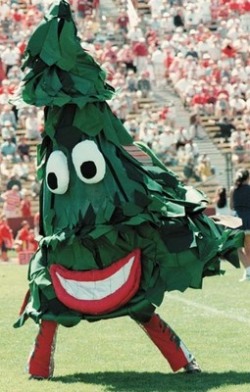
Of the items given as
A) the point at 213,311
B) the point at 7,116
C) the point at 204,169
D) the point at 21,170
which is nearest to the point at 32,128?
the point at 7,116

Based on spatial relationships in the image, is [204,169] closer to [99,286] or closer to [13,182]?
[13,182]

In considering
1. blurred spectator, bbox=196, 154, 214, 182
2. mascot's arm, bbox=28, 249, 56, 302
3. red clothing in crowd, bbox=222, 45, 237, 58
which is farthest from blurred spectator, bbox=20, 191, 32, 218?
mascot's arm, bbox=28, 249, 56, 302

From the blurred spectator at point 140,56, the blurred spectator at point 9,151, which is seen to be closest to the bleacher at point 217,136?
the blurred spectator at point 140,56

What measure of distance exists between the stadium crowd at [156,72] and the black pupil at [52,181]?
769 inches

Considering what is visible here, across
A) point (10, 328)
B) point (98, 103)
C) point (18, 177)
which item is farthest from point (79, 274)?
point (18, 177)

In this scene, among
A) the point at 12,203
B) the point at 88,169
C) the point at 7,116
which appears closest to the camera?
the point at 88,169

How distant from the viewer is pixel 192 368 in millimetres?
10219

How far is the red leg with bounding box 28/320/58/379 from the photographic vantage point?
9.97 meters

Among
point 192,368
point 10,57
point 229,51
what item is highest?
point 192,368

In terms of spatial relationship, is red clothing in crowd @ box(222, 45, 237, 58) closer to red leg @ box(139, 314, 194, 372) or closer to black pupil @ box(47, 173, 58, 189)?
red leg @ box(139, 314, 194, 372)

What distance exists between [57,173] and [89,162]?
0.75 feet

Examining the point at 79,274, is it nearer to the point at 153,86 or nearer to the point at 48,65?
the point at 48,65

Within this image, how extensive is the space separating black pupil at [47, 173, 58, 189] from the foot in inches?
61.4

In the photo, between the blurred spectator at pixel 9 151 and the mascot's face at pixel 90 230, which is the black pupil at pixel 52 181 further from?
the blurred spectator at pixel 9 151
